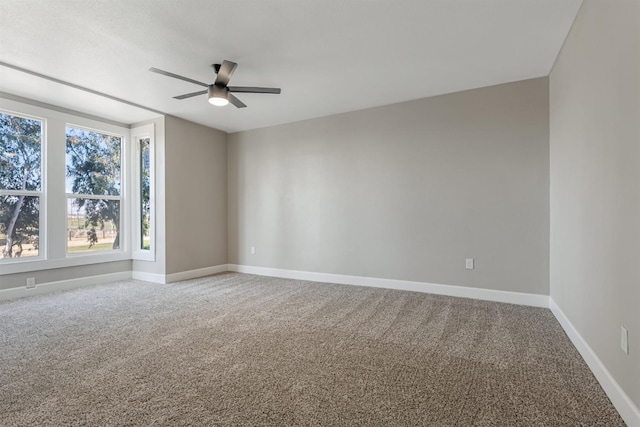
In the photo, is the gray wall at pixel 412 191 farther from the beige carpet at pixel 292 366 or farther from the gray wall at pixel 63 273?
the gray wall at pixel 63 273

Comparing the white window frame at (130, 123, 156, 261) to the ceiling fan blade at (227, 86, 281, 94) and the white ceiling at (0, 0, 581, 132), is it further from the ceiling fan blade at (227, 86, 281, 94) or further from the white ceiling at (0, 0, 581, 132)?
the ceiling fan blade at (227, 86, 281, 94)

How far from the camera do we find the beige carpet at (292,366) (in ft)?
5.33

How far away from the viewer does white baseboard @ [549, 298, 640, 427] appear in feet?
4.90

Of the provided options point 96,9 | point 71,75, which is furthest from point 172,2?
point 71,75

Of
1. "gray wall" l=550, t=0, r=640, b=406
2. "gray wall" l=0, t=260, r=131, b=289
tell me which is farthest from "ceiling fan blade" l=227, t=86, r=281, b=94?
"gray wall" l=0, t=260, r=131, b=289

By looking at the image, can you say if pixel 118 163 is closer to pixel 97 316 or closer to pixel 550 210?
pixel 97 316

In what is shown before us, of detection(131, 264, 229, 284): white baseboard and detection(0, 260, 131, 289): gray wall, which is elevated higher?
detection(0, 260, 131, 289): gray wall

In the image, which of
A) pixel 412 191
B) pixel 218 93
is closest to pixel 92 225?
pixel 218 93

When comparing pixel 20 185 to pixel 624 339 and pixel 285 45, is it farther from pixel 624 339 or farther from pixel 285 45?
pixel 624 339

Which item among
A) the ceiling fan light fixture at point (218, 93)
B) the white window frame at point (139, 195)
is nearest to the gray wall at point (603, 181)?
the ceiling fan light fixture at point (218, 93)

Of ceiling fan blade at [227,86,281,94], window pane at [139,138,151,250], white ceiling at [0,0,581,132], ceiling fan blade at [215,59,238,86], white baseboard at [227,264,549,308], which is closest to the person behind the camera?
white ceiling at [0,0,581,132]

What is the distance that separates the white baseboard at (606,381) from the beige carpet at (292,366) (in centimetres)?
5

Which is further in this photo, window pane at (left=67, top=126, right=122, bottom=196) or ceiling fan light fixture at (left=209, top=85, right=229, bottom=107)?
window pane at (left=67, top=126, right=122, bottom=196)

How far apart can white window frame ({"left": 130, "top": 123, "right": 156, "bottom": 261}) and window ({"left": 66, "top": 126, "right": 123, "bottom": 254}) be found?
8.4 inches
